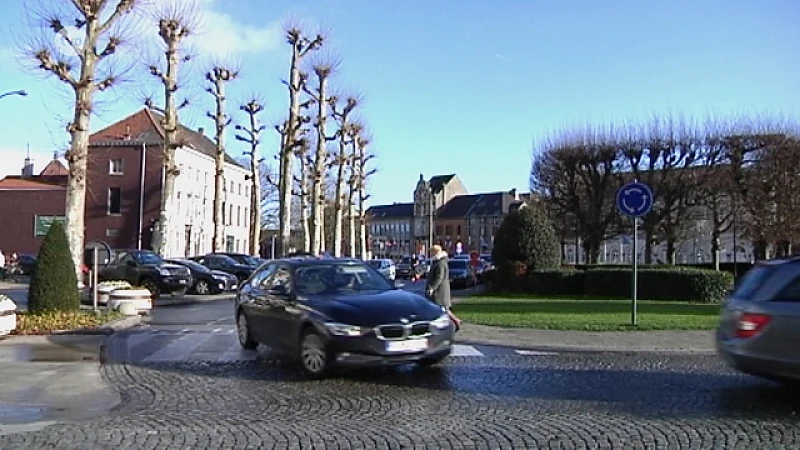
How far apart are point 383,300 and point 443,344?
0.96 metres

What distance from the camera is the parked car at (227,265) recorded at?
120 ft

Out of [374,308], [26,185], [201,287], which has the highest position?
[26,185]

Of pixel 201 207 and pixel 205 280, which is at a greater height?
pixel 201 207

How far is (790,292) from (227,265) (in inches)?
1228

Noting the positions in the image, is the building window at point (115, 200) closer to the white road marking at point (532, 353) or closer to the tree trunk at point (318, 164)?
the tree trunk at point (318, 164)

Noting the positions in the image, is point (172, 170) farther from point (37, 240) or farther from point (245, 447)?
point (37, 240)

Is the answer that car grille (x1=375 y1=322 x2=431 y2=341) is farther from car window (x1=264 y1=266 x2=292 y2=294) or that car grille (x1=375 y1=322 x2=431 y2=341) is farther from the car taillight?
the car taillight

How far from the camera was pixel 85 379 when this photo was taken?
32.8 ft

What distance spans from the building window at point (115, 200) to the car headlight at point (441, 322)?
166 feet

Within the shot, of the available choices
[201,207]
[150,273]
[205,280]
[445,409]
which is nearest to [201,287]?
[205,280]

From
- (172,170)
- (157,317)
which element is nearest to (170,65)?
(172,170)

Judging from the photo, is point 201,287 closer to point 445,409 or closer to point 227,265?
point 227,265

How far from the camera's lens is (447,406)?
8109 millimetres

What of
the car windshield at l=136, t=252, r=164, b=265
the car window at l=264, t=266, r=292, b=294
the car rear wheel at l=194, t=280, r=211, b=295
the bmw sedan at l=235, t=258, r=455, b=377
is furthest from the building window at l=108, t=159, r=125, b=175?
the car window at l=264, t=266, r=292, b=294
